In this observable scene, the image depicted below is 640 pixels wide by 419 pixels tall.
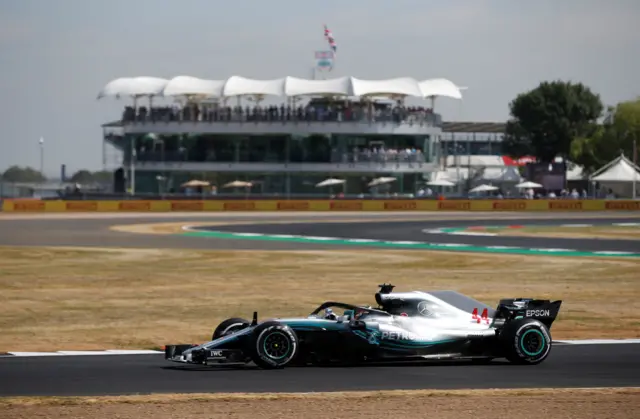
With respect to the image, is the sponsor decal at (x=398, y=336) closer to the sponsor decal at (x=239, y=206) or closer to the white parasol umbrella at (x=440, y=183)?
the sponsor decal at (x=239, y=206)

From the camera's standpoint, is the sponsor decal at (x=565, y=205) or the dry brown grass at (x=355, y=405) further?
the sponsor decal at (x=565, y=205)

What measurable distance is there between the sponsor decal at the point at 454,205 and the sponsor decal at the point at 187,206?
16.6 m

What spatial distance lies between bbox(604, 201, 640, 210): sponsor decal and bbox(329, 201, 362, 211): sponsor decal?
17432 mm

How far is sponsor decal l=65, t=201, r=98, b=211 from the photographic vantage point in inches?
3595

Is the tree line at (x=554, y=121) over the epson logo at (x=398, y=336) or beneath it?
over

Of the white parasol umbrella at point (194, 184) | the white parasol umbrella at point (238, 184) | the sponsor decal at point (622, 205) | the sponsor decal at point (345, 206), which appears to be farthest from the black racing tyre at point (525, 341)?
the white parasol umbrella at point (194, 184)

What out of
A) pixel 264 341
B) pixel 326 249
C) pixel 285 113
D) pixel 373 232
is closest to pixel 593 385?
pixel 264 341

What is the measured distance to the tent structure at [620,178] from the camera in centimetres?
10900

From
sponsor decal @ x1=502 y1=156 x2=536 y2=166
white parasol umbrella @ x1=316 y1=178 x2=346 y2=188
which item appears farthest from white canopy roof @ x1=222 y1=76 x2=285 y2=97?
sponsor decal @ x1=502 y1=156 x2=536 y2=166

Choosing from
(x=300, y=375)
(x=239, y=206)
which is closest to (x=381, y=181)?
(x=239, y=206)

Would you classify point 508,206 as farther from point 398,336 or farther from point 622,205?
point 398,336

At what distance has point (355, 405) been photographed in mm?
14281

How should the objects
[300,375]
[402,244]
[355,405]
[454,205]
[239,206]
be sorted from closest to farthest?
[355,405], [300,375], [402,244], [454,205], [239,206]

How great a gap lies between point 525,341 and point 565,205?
77.4 m
